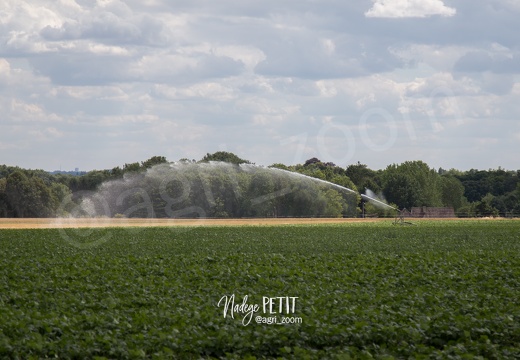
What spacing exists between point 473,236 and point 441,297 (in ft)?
115

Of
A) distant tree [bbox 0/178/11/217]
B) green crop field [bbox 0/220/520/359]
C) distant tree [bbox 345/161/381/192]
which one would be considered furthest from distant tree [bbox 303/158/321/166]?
green crop field [bbox 0/220/520/359]

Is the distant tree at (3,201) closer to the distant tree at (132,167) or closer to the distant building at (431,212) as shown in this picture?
the distant tree at (132,167)

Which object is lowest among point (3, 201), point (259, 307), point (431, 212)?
point (259, 307)

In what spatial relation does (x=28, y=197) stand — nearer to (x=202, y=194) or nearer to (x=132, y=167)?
(x=132, y=167)

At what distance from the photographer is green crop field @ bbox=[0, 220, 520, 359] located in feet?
48.4

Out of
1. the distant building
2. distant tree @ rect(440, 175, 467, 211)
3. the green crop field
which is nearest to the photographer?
the green crop field

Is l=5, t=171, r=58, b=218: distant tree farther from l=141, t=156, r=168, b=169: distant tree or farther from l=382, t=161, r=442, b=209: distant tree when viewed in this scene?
l=382, t=161, r=442, b=209: distant tree

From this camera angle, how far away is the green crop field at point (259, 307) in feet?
48.4

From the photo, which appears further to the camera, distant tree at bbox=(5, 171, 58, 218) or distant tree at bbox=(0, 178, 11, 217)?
distant tree at bbox=(0, 178, 11, 217)

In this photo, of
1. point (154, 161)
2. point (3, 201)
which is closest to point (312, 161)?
point (154, 161)

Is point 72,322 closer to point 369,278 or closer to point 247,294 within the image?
point 247,294

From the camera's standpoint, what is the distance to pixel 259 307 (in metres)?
18.5

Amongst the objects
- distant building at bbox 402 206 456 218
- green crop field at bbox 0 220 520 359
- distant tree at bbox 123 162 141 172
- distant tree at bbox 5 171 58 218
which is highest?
distant tree at bbox 123 162 141 172

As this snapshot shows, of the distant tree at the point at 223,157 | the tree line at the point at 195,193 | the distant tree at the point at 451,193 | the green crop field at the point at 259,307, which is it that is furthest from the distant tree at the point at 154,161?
the green crop field at the point at 259,307
